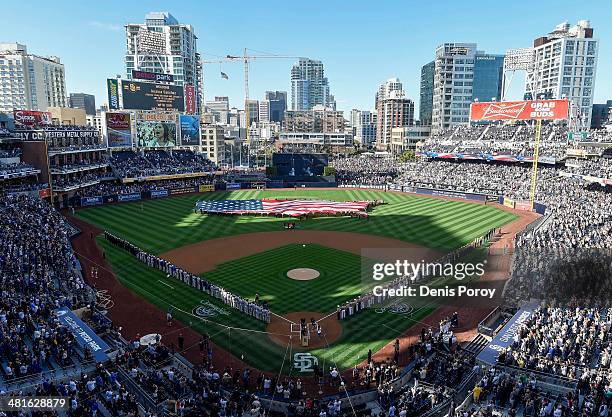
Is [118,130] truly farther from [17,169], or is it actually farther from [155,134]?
[17,169]

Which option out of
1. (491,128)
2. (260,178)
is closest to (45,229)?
(260,178)

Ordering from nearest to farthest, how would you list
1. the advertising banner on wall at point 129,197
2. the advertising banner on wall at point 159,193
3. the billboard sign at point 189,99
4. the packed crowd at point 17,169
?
1. the packed crowd at point 17,169
2. the advertising banner on wall at point 129,197
3. the advertising banner on wall at point 159,193
4. the billboard sign at point 189,99


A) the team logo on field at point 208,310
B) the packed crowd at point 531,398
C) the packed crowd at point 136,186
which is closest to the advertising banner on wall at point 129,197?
the packed crowd at point 136,186

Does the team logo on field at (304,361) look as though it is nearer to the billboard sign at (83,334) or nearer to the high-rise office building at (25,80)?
the billboard sign at (83,334)

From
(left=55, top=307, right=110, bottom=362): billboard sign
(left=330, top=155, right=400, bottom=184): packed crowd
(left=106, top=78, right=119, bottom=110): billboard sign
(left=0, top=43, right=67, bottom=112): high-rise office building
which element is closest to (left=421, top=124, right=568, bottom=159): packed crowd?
(left=330, top=155, right=400, bottom=184): packed crowd

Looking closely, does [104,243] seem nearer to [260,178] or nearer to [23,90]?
[260,178]
